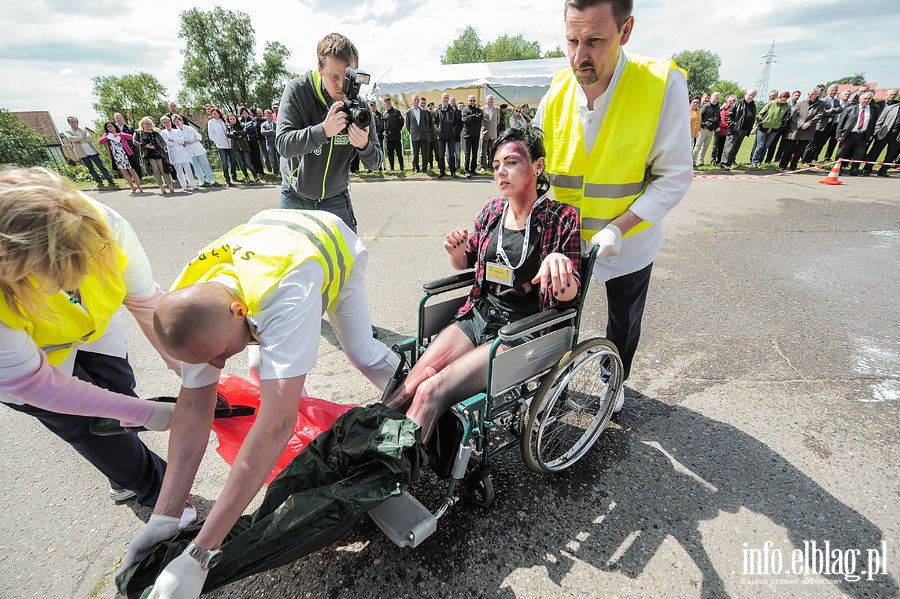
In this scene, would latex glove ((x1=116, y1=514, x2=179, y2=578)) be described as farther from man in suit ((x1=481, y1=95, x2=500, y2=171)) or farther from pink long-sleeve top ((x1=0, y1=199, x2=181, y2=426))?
man in suit ((x1=481, y1=95, x2=500, y2=171))

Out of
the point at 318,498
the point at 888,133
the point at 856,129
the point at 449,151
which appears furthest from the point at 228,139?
the point at 888,133

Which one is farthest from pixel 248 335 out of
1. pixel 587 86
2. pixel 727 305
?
pixel 727 305

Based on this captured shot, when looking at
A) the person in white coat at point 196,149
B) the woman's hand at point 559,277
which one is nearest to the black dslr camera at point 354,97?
the woman's hand at point 559,277

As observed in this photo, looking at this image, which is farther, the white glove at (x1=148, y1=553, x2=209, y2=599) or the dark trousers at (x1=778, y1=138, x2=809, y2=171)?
the dark trousers at (x1=778, y1=138, x2=809, y2=171)

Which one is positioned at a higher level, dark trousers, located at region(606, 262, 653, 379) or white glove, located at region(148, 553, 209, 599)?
dark trousers, located at region(606, 262, 653, 379)

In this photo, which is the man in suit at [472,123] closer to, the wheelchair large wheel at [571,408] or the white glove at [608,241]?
the wheelchair large wheel at [571,408]

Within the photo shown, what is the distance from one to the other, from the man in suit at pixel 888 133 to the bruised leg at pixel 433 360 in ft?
40.1

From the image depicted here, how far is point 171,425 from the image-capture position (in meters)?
1.62

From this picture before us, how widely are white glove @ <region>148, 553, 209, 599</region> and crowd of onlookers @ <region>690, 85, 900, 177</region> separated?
11816 mm

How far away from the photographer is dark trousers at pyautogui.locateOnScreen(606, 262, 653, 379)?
2213mm

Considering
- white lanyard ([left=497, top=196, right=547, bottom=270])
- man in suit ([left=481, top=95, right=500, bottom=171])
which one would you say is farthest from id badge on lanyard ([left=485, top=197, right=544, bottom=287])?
man in suit ([left=481, top=95, right=500, bottom=171])

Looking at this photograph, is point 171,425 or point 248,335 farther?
point 171,425

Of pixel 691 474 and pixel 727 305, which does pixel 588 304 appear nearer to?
pixel 727 305

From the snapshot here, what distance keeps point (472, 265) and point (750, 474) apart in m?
1.81
